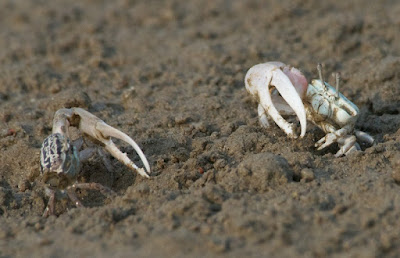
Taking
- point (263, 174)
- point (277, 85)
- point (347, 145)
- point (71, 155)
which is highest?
point (277, 85)

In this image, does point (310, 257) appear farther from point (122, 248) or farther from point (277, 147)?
point (277, 147)

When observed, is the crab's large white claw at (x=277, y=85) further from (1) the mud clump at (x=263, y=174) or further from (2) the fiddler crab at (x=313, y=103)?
(1) the mud clump at (x=263, y=174)

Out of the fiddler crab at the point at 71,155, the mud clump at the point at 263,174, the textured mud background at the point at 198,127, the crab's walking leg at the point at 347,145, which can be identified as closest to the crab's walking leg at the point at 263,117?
the textured mud background at the point at 198,127

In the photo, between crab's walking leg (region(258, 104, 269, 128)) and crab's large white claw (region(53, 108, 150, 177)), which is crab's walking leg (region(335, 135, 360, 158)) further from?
crab's large white claw (region(53, 108, 150, 177))

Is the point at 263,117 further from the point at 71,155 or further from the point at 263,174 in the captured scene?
the point at 71,155

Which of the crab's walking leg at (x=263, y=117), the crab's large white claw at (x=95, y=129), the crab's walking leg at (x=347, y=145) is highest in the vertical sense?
the crab's large white claw at (x=95, y=129)

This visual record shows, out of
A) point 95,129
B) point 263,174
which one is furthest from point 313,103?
point 95,129

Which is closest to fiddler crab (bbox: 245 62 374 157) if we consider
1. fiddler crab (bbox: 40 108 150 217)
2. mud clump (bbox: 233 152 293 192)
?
mud clump (bbox: 233 152 293 192)
